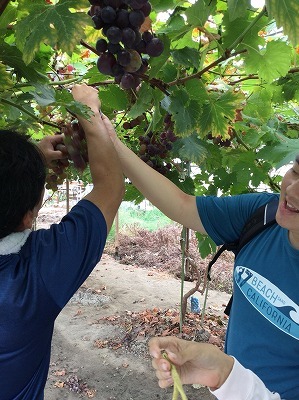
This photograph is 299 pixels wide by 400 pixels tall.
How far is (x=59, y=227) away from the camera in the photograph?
1.04 meters

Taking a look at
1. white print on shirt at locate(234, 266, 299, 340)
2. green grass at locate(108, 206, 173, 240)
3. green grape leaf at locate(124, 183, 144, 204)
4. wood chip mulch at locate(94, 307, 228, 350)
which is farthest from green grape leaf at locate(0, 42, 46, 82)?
green grass at locate(108, 206, 173, 240)

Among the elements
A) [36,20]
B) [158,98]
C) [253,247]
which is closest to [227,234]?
[253,247]

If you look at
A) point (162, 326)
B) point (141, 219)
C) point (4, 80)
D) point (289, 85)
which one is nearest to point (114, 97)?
point (4, 80)

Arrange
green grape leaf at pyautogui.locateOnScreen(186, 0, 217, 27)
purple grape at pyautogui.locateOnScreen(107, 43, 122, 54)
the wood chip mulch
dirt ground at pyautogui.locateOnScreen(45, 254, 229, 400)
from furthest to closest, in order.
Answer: the wood chip mulch
dirt ground at pyautogui.locateOnScreen(45, 254, 229, 400)
green grape leaf at pyautogui.locateOnScreen(186, 0, 217, 27)
purple grape at pyautogui.locateOnScreen(107, 43, 122, 54)

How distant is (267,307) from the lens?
1.14m

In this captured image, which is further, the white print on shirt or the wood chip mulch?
the wood chip mulch

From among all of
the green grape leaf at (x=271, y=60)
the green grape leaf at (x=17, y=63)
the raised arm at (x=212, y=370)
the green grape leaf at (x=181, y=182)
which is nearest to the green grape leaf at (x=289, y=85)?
the green grape leaf at (x=271, y=60)

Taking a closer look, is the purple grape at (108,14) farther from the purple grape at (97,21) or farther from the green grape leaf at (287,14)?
the green grape leaf at (287,14)

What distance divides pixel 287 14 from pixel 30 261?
73 cm

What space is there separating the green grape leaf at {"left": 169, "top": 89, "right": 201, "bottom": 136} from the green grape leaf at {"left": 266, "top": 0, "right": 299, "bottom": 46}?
1.95 feet

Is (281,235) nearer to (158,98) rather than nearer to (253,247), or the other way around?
(253,247)

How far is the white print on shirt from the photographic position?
1.08 metres

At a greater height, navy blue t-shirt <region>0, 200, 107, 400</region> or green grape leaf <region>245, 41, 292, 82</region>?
green grape leaf <region>245, 41, 292, 82</region>

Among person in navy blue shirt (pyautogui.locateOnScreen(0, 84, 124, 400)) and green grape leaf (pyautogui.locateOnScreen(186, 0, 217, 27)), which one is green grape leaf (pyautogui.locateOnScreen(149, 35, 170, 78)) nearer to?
green grape leaf (pyautogui.locateOnScreen(186, 0, 217, 27))
